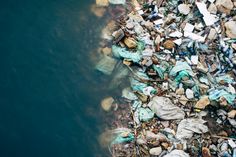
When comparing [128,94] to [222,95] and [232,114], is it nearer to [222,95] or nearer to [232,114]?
[222,95]

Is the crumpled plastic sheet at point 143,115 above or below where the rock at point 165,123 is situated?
above

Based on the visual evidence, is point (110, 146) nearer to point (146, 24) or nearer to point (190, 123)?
point (190, 123)

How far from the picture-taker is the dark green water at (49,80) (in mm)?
5859

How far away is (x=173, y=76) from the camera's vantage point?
241 inches

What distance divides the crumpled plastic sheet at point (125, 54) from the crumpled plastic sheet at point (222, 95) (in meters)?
1.29

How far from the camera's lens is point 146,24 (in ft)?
21.2

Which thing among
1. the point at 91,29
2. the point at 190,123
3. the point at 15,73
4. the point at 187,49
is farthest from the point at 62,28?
the point at 190,123

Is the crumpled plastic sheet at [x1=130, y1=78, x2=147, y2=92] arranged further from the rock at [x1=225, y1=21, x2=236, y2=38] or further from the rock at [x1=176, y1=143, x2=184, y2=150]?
the rock at [x1=225, y1=21, x2=236, y2=38]

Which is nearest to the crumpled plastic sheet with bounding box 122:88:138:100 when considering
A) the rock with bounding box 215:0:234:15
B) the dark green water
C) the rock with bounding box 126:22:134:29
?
the dark green water

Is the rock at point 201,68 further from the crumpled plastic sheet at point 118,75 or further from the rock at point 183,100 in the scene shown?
the crumpled plastic sheet at point 118,75

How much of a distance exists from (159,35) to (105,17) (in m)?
1.07

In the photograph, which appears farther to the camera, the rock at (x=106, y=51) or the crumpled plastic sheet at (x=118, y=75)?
the rock at (x=106, y=51)

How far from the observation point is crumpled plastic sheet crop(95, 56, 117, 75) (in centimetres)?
636

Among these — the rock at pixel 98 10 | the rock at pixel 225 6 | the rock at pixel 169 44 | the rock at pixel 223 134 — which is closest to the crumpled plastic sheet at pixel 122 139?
the rock at pixel 223 134
